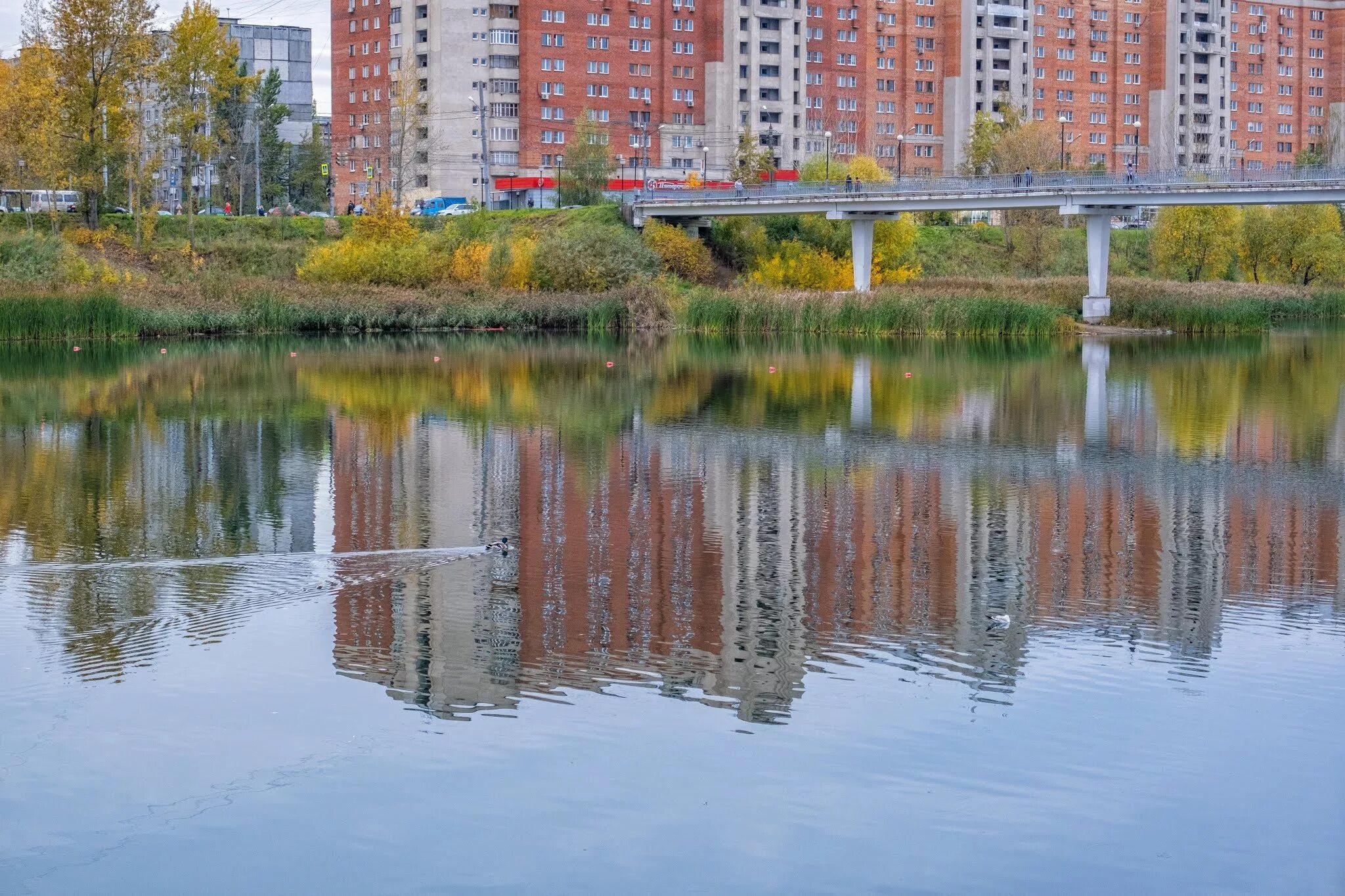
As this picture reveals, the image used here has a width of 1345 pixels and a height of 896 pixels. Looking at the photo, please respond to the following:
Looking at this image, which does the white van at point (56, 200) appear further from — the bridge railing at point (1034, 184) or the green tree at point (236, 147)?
the bridge railing at point (1034, 184)

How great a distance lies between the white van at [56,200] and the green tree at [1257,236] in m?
63.4

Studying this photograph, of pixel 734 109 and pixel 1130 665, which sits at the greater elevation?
pixel 734 109

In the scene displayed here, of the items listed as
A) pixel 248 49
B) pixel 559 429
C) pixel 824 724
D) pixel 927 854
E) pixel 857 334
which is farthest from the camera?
pixel 248 49

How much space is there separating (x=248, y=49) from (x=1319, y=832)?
16979 centimetres

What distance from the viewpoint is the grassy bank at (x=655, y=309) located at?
6469 cm

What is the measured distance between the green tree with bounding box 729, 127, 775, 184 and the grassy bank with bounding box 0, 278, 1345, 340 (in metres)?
31.4

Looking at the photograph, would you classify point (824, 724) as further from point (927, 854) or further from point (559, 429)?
point (559, 429)

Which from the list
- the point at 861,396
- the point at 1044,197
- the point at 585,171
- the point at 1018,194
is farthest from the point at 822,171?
the point at 861,396

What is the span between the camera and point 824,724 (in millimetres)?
13594

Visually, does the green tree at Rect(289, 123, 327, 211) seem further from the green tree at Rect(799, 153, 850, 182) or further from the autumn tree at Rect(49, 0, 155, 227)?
the autumn tree at Rect(49, 0, 155, 227)

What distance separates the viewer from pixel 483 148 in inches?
4336

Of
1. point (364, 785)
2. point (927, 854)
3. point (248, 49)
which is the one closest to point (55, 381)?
point (364, 785)

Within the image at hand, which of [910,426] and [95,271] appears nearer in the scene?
[910,426]

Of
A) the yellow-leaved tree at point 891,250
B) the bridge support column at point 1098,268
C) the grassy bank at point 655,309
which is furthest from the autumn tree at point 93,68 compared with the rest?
the bridge support column at point 1098,268
